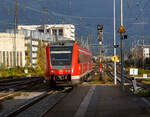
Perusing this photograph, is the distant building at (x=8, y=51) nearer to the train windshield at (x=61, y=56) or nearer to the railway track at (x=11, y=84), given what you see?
the railway track at (x=11, y=84)

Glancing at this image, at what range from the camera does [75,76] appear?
2294cm

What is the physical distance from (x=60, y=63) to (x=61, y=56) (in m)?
0.52

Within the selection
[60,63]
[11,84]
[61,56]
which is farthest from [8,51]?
[60,63]

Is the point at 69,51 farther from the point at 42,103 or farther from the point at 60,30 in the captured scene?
the point at 60,30

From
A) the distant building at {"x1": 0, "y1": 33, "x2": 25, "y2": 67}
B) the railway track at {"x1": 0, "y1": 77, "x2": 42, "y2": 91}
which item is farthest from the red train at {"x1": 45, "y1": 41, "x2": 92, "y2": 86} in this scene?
the distant building at {"x1": 0, "y1": 33, "x2": 25, "y2": 67}

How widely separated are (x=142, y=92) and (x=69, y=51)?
22.0 ft

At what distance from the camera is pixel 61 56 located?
23.1 metres

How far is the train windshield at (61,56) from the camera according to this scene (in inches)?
902

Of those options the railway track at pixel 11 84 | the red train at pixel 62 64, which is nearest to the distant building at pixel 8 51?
the railway track at pixel 11 84

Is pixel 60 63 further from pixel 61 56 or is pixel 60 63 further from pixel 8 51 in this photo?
pixel 8 51

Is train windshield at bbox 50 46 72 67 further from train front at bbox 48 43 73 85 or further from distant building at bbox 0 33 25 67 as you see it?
distant building at bbox 0 33 25 67

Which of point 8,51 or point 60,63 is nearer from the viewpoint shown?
point 60,63

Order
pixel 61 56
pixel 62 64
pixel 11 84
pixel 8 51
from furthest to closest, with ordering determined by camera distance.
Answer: pixel 8 51 → pixel 11 84 → pixel 61 56 → pixel 62 64

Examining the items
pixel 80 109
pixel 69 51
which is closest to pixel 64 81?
pixel 69 51
